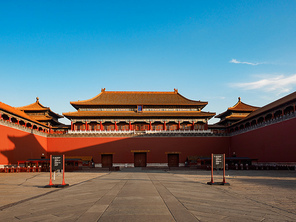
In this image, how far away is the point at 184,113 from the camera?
154ft

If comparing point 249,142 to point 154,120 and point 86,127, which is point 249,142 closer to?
point 154,120

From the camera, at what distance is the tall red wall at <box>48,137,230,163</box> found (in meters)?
43.6

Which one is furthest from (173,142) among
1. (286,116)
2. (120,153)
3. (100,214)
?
(100,214)

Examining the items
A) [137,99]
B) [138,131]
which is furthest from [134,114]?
[137,99]

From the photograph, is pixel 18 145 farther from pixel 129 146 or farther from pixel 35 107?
pixel 129 146

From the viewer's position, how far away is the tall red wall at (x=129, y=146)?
143ft

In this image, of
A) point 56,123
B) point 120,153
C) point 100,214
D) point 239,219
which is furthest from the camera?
point 56,123

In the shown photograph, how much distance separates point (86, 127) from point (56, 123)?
761 centimetres

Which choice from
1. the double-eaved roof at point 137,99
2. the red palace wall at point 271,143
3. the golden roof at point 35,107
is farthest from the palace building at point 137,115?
the red palace wall at point 271,143

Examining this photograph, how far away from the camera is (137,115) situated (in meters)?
45.9

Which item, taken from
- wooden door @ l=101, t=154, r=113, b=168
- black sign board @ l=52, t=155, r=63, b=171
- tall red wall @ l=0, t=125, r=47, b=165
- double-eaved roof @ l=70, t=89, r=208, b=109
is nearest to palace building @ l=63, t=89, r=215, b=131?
double-eaved roof @ l=70, t=89, r=208, b=109

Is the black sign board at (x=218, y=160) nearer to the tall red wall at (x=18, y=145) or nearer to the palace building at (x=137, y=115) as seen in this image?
the tall red wall at (x=18, y=145)

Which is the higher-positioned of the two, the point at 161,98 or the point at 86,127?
the point at 161,98

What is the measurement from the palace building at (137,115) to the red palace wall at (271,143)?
26.4 feet
